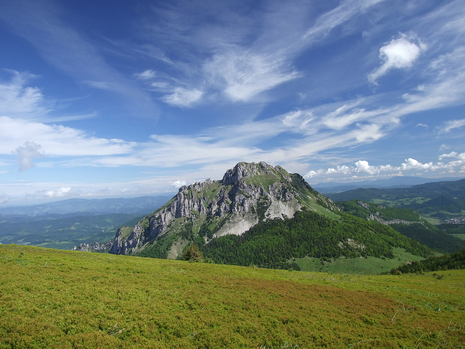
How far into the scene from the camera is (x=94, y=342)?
1399cm

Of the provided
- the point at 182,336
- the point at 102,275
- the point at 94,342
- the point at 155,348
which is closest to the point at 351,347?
the point at 182,336

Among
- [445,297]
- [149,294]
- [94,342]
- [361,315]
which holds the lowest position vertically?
[445,297]

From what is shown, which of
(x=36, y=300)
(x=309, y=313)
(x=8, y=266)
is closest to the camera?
(x=36, y=300)

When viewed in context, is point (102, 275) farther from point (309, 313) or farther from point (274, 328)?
point (309, 313)

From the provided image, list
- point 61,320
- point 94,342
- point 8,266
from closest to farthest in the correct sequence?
1. point 94,342
2. point 61,320
3. point 8,266

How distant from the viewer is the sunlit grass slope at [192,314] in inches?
606

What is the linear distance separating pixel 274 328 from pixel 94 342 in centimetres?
1503

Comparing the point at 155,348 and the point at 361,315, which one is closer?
the point at 155,348

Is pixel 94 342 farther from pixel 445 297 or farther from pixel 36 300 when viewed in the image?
pixel 445 297

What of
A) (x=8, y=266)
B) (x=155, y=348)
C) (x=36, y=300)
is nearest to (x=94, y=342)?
(x=155, y=348)

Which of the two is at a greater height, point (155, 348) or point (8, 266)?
point (8, 266)

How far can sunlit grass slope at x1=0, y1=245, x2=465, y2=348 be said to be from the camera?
50.5ft

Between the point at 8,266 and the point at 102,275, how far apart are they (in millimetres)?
12469

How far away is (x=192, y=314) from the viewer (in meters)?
20.0
